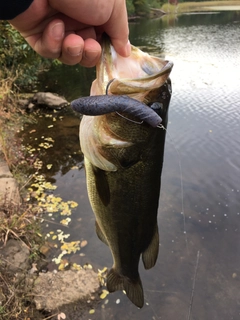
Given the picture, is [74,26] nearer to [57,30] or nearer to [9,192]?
[57,30]

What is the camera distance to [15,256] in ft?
11.7

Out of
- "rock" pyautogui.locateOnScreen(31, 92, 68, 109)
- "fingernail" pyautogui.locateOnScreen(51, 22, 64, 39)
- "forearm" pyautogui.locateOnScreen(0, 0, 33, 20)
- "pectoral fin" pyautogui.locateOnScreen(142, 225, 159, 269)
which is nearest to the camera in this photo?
"forearm" pyautogui.locateOnScreen(0, 0, 33, 20)

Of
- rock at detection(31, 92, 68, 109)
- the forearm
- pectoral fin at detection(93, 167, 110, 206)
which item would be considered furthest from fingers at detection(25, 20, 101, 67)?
rock at detection(31, 92, 68, 109)

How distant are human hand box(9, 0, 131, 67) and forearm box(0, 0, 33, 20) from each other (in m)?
0.08

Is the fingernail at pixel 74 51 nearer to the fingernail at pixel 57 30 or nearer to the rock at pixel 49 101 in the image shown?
the fingernail at pixel 57 30

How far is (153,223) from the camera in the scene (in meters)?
1.91

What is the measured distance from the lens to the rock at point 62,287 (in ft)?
11.0

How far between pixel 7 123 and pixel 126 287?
262 inches

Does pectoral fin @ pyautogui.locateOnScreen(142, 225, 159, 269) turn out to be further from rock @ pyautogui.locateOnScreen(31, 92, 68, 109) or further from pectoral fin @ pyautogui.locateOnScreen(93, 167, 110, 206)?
rock @ pyautogui.locateOnScreen(31, 92, 68, 109)

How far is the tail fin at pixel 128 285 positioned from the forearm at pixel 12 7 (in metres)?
1.75

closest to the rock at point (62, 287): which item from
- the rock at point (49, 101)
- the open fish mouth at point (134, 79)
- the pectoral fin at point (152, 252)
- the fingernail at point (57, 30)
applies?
the pectoral fin at point (152, 252)

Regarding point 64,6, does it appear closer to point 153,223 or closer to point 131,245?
point 153,223

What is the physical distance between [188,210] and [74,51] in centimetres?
410

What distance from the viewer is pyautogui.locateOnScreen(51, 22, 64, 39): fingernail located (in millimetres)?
1479
